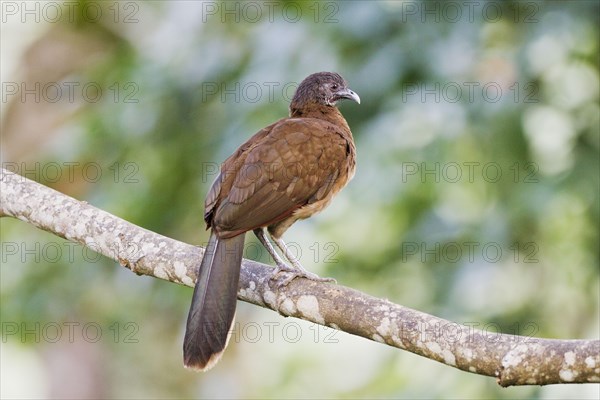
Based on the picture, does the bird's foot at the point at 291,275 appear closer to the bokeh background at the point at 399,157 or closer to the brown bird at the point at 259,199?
the brown bird at the point at 259,199

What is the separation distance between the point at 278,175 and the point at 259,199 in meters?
0.14

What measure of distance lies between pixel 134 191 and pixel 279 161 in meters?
1.12

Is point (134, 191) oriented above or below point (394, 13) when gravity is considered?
below

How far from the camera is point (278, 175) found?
3.48 m

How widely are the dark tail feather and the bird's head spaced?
50.8 inches

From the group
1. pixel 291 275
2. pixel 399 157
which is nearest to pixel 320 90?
pixel 399 157

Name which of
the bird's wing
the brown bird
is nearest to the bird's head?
the brown bird

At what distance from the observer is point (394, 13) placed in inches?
162

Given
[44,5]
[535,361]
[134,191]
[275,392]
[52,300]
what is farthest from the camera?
[44,5]

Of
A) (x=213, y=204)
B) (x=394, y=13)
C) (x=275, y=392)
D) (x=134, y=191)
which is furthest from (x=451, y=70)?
(x=275, y=392)

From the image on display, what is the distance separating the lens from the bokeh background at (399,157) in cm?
384

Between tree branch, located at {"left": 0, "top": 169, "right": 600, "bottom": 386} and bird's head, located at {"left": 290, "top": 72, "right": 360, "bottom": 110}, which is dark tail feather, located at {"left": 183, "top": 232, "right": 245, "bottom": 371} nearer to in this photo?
tree branch, located at {"left": 0, "top": 169, "right": 600, "bottom": 386}

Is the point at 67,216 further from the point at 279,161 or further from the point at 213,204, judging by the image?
the point at 279,161

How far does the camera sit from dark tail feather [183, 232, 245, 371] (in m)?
3.05
